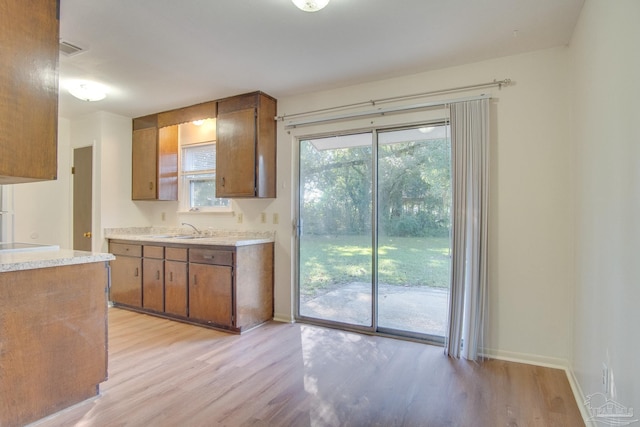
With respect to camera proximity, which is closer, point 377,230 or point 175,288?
point 377,230

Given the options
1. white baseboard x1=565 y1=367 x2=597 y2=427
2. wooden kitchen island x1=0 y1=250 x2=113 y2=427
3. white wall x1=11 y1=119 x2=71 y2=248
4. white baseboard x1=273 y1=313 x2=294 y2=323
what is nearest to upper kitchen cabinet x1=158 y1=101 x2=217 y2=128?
white wall x1=11 y1=119 x2=71 y2=248

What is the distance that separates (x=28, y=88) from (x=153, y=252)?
2427 millimetres

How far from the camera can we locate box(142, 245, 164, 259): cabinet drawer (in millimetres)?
3775

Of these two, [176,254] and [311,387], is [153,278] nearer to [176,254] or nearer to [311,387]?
[176,254]

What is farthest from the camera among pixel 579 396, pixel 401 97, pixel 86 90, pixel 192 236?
pixel 192 236

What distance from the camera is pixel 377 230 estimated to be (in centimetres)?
334

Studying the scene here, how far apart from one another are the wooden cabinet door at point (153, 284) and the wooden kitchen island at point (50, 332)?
160cm

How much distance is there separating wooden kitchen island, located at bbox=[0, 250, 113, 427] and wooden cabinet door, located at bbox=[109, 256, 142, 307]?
6.10 ft

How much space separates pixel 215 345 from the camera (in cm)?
304

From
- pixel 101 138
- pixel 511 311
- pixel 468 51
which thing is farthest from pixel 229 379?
pixel 101 138

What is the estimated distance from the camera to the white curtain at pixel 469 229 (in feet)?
8.96

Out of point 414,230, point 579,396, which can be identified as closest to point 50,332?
point 414,230

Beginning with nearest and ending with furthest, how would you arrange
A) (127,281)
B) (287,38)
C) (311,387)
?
1. (311,387)
2. (287,38)
3. (127,281)

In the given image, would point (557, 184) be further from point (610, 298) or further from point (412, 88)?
point (412, 88)
